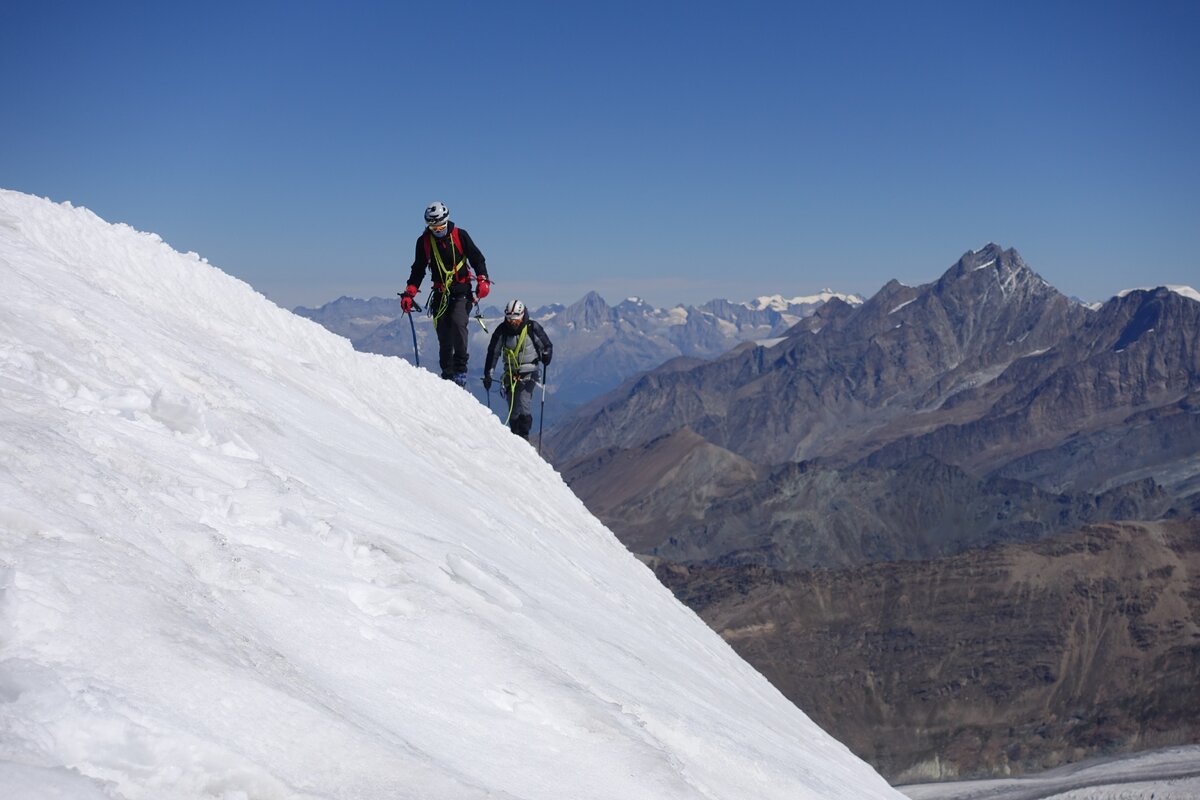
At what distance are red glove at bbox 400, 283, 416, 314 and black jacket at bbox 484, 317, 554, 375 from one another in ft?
5.42

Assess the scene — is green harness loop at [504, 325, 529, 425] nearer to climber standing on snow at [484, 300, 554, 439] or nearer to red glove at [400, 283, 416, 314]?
climber standing on snow at [484, 300, 554, 439]

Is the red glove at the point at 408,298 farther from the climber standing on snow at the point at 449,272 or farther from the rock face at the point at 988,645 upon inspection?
the rock face at the point at 988,645

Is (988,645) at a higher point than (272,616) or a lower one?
higher

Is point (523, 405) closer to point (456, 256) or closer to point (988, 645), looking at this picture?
point (456, 256)

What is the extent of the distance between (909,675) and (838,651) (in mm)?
8177

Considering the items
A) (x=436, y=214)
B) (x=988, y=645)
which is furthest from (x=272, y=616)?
(x=988, y=645)

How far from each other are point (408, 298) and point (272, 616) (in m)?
13.0

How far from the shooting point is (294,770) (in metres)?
5.23

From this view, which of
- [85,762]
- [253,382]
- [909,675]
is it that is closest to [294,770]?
[85,762]

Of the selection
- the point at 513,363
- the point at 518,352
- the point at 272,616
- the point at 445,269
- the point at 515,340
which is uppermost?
the point at 445,269

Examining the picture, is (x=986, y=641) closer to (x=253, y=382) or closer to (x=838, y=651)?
(x=838, y=651)

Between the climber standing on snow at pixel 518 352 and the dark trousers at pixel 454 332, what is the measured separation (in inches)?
21.6

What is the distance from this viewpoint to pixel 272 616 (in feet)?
22.5

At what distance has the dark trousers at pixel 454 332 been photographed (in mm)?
18844
